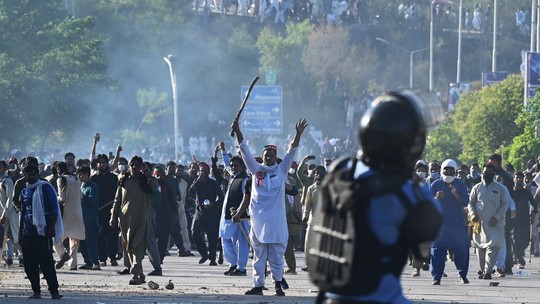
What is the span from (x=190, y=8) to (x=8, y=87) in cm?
6192

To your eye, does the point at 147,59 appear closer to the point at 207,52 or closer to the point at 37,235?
the point at 207,52

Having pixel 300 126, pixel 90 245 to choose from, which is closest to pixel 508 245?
pixel 90 245

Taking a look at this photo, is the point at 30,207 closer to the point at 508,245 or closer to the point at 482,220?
the point at 482,220

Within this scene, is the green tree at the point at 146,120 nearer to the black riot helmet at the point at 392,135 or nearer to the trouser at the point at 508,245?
the trouser at the point at 508,245

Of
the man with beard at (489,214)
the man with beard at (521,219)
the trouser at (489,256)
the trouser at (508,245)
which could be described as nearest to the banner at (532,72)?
the man with beard at (521,219)

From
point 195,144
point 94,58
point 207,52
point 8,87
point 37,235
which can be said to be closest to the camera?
point 37,235

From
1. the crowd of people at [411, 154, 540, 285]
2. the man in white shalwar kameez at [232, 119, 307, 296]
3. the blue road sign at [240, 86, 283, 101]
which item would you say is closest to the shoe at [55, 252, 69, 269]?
the crowd of people at [411, 154, 540, 285]

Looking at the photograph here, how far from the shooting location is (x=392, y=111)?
296 inches

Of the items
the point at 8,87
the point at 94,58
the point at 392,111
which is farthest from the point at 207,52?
the point at 392,111

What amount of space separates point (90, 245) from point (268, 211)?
599 centimetres

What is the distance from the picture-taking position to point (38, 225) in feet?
54.1

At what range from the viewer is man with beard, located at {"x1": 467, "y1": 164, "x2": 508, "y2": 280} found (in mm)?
20750

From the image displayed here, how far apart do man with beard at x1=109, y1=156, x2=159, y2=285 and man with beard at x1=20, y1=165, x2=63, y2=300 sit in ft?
6.51

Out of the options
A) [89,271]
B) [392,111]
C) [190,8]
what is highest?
[190,8]
